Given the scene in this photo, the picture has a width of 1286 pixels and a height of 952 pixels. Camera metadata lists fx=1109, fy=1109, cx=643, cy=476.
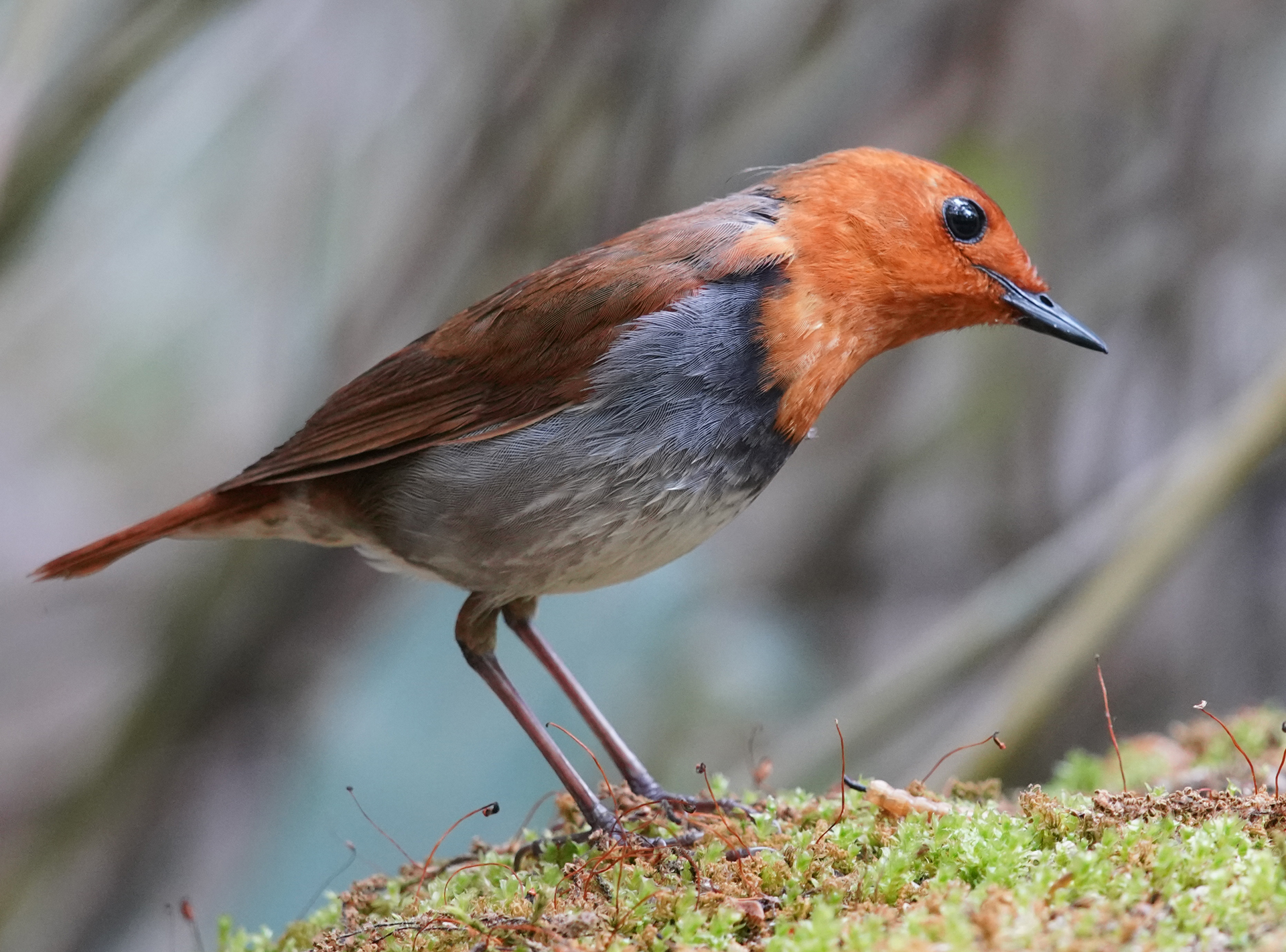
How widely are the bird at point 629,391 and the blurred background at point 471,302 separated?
1577 mm

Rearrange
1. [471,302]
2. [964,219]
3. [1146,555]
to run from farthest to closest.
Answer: [471,302], [1146,555], [964,219]

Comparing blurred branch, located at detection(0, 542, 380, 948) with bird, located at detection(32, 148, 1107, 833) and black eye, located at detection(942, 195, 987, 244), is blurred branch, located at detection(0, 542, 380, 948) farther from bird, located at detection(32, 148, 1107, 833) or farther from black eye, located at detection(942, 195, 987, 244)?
black eye, located at detection(942, 195, 987, 244)

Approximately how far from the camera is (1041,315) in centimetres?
251

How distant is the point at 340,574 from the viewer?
4.17 m

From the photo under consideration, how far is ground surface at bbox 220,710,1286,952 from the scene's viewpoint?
1.44m

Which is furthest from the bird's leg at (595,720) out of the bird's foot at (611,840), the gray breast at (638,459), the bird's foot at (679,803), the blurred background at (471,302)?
the blurred background at (471,302)

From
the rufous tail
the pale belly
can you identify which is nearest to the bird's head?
the pale belly

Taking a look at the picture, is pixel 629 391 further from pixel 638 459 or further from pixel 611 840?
pixel 611 840

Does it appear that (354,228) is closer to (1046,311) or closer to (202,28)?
(202,28)

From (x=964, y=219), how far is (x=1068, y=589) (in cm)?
214

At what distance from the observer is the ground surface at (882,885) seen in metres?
1.44

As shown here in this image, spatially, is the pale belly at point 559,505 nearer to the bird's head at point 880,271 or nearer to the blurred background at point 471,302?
the bird's head at point 880,271

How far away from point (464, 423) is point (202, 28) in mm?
2564

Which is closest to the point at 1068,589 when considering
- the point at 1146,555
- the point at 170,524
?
the point at 1146,555
